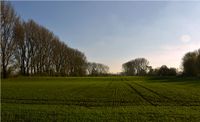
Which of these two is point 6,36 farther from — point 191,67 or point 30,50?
point 191,67

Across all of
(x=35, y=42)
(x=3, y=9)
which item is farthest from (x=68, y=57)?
(x=3, y=9)

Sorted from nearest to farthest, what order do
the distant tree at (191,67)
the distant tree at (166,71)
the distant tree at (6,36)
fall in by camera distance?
the distant tree at (6,36) → the distant tree at (191,67) → the distant tree at (166,71)

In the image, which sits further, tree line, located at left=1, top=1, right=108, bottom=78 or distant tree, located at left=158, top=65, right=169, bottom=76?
distant tree, located at left=158, top=65, right=169, bottom=76

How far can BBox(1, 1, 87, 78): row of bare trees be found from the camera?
6850cm

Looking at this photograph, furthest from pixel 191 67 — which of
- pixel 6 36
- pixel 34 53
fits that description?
pixel 6 36

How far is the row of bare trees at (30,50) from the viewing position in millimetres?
68500

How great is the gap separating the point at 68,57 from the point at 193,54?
68.6 meters

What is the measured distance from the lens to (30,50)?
286 ft

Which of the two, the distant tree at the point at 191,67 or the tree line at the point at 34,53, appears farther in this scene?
the distant tree at the point at 191,67

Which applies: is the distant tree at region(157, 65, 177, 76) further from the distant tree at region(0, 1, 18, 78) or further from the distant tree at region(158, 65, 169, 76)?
the distant tree at region(0, 1, 18, 78)

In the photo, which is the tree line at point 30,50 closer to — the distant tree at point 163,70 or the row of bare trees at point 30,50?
the row of bare trees at point 30,50

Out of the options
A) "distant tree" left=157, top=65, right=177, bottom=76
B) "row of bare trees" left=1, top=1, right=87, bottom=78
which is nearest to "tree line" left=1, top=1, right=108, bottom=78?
"row of bare trees" left=1, top=1, right=87, bottom=78

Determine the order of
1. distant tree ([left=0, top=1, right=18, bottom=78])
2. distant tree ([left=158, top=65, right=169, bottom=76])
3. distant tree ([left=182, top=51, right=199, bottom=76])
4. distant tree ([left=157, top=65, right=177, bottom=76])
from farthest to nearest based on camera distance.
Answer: distant tree ([left=158, top=65, right=169, bottom=76]) < distant tree ([left=157, top=65, right=177, bottom=76]) < distant tree ([left=182, top=51, right=199, bottom=76]) < distant tree ([left=0, top=1, right=18, bottom=78])

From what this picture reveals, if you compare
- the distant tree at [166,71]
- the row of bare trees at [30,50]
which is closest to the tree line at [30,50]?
the row of bare trees at [30,50]
